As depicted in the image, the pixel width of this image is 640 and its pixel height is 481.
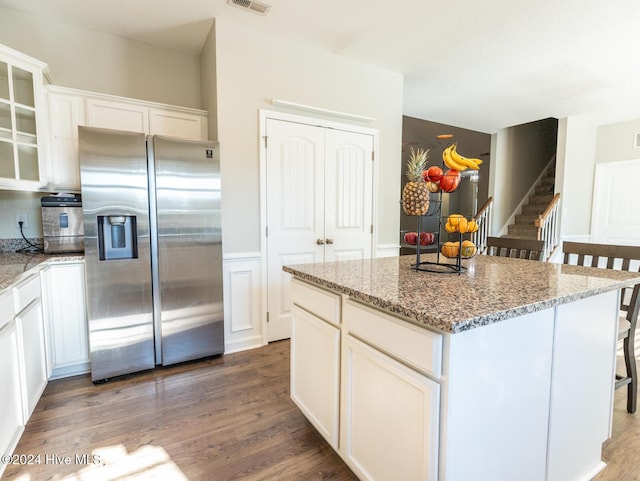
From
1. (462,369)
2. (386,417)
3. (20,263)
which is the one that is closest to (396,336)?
(462,369)

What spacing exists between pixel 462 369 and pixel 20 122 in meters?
3.22

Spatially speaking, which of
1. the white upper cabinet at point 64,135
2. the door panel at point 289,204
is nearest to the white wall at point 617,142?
the door panel at point 289,204

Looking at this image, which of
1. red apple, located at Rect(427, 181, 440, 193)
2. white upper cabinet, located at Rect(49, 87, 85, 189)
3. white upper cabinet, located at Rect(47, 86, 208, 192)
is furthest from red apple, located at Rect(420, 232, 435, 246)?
white upper cabinet, located at Rect(49, 87, 85, 189)

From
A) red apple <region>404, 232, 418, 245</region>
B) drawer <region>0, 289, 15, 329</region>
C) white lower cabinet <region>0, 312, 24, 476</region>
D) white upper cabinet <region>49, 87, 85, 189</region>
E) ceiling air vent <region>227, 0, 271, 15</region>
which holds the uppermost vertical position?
ceiling air vent <region>227, 0, 271, 15</region>

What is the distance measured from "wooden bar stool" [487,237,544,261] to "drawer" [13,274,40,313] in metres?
3.11

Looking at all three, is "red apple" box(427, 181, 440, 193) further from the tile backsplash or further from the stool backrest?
the tile backsplash

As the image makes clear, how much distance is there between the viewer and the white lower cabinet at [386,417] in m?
1.01

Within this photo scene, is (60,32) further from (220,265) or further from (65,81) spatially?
(220,265)

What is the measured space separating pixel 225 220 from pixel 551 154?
7301mm

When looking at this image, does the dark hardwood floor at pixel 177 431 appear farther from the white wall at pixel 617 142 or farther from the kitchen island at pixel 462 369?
the white wall at pixel 617 142

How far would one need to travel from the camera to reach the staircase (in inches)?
236

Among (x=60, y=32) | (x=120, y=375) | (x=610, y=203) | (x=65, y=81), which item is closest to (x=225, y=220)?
(x=120, y=375)

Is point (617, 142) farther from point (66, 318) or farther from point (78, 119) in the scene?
point (66, 318)

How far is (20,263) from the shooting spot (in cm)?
205
